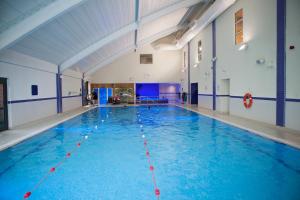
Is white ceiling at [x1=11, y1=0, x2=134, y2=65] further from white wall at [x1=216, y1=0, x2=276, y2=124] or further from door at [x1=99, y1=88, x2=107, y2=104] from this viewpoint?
door at [x1=99, y1=88, x2=107, y2=104]

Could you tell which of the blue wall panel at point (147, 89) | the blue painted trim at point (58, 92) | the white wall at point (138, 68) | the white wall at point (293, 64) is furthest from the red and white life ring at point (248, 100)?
the blue wall panel at point (147, 89)

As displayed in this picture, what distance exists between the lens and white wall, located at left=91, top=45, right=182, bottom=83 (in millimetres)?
23891

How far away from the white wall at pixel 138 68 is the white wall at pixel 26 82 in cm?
1115

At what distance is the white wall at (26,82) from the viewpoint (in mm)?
8445

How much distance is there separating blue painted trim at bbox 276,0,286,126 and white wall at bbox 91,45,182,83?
16460mm

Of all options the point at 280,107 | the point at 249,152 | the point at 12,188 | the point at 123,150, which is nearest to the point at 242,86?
the point at 280,107

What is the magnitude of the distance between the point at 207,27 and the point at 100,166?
1322 cm

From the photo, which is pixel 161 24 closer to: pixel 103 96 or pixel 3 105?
pixel 103 96

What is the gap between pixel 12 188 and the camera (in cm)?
350

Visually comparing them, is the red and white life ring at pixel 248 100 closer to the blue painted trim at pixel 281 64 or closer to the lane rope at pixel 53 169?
the blue painted trim at pixel 281 64

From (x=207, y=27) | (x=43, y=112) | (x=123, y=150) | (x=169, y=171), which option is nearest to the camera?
(x=169, y=171)

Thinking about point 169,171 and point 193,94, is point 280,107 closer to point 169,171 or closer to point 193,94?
point 169,171

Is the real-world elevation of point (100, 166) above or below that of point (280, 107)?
below

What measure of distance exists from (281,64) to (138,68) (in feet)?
56.9
